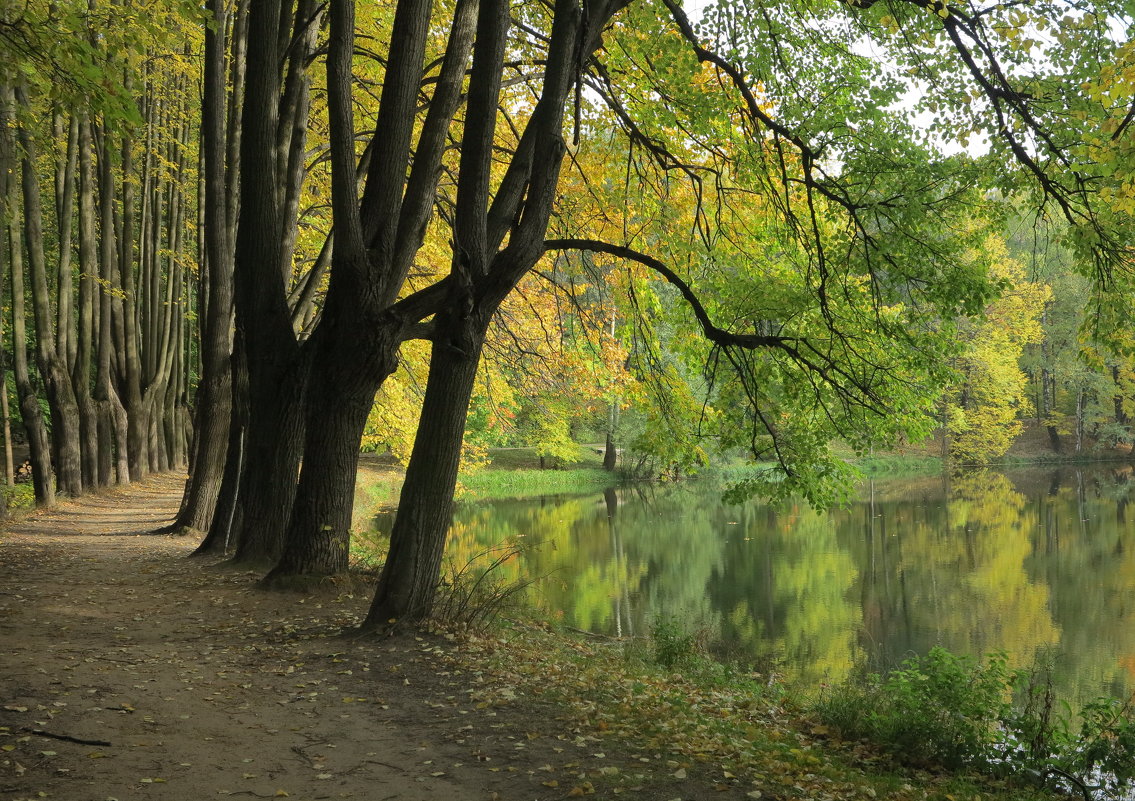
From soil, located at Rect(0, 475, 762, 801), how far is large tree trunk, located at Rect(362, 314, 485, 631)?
0.33 metres

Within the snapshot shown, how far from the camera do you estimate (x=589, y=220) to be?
10.5 m

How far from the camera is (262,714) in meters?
4.88

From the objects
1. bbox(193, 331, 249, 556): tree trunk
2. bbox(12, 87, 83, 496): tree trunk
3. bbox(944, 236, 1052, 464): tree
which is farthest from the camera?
bbox(944, 236, 1052, 464): tree

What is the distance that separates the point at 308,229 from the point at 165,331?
8.98 meters

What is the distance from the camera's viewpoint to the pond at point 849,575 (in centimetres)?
1091

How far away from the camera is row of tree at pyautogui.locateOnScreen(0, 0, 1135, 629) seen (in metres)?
6.01

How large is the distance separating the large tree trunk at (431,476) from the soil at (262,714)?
33cm

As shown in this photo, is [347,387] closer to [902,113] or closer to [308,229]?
[902,113]

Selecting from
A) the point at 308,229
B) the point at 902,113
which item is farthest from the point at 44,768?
the point at 308,229

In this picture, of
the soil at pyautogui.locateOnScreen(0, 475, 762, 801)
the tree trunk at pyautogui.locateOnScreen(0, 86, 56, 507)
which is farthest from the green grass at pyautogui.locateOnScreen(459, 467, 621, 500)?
the soil at pyautogui.locateOnScreen(0, 475, 762, 801)

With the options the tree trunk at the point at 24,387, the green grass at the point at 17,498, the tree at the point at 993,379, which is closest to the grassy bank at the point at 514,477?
the green grass at the point at 17,498

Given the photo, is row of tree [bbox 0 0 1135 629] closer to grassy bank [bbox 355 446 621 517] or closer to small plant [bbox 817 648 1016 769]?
small plant [bbox 817 648 1016 769]

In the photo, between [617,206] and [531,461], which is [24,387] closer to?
[617,206]

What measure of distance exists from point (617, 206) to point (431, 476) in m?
4.21
